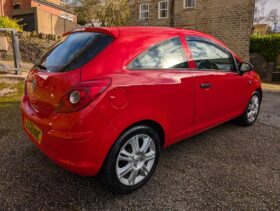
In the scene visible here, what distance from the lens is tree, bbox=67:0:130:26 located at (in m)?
23.1

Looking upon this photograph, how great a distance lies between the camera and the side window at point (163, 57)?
2.66 metres

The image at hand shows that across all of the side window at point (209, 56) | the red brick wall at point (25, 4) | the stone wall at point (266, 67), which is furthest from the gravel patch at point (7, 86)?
the red brick wall at point (25, 4)

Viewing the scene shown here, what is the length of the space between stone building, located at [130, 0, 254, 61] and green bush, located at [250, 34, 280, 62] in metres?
0.63

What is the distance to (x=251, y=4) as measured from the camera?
548 inches

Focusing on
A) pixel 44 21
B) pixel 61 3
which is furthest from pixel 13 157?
pixel 61 3

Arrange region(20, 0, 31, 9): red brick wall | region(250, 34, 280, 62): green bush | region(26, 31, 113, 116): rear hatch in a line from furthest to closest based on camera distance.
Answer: region(20, 0, 31, 9): red brick wall, region(250, 34, 280, 62): green bush, region(26, 31, 113, 116): rear hatch

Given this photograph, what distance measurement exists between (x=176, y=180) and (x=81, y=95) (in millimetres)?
1466

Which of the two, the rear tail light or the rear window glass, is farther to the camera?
the rear window glass

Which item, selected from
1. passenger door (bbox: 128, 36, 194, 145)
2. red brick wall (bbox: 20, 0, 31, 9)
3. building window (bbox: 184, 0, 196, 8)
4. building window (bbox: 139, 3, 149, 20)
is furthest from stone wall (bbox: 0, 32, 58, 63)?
red brick wall (bbox: 20, 0, 31, 9)

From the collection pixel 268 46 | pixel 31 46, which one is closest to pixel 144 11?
pixel 31 46

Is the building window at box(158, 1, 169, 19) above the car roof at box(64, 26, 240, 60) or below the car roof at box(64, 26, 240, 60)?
above

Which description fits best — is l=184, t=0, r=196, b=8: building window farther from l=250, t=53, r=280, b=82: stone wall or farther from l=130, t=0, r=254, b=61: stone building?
l=250, t=53, r=280, b=82: stone wall

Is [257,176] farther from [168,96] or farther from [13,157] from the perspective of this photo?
[13,157]

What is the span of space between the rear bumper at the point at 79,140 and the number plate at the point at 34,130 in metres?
0.16
